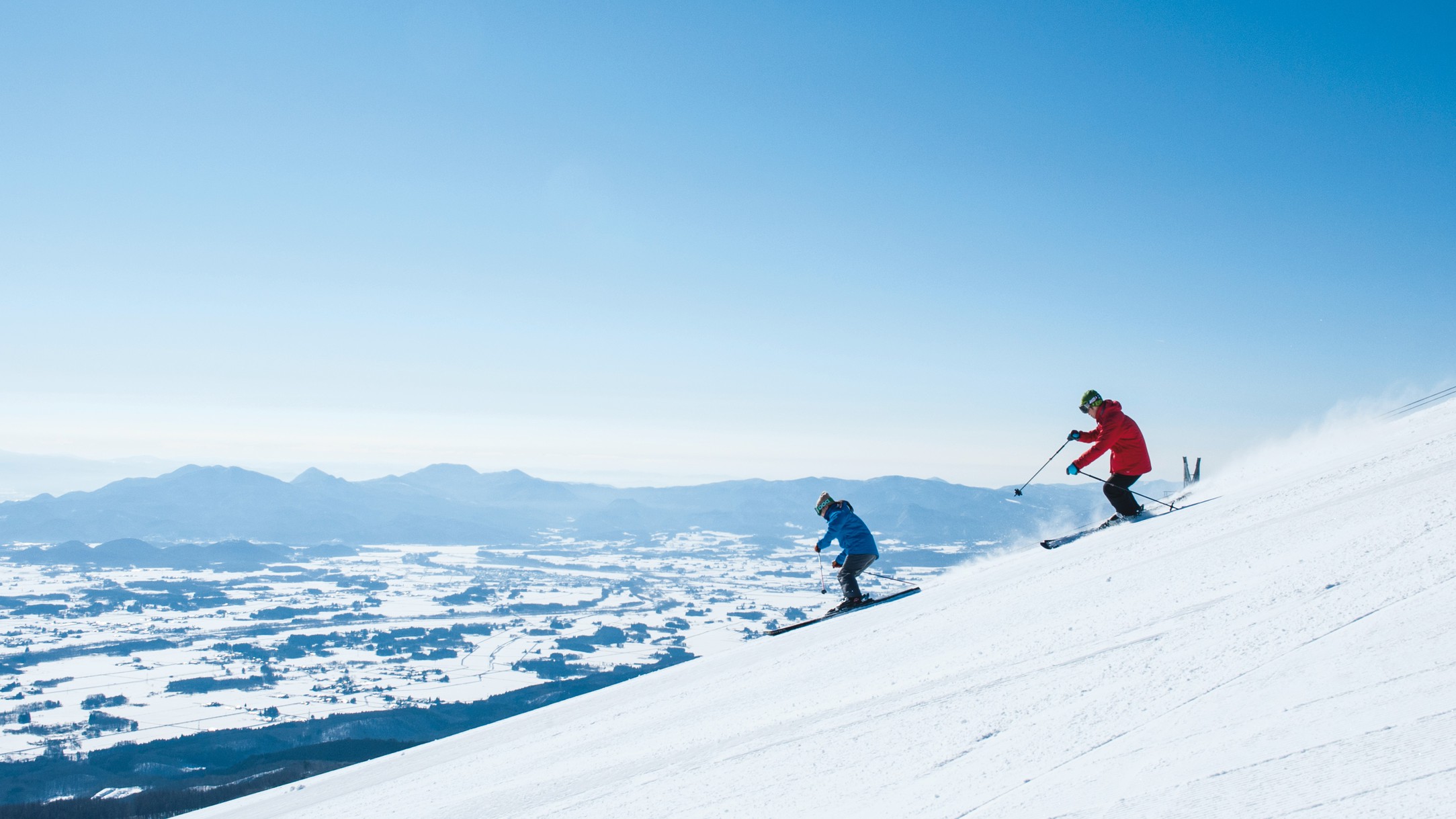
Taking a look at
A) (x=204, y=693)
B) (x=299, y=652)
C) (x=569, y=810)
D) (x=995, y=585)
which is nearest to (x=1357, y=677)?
(x=569, y=810)

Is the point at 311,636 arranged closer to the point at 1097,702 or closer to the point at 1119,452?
the point at 1119,452

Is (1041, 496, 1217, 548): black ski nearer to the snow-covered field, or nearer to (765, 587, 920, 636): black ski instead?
(765, 587, 920, 636): black ski

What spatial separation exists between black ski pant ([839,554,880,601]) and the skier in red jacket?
3.41 meters

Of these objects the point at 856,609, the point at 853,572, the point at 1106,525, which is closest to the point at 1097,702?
the point at 856,609

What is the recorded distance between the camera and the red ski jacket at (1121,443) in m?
11.3

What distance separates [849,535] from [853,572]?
58 cm

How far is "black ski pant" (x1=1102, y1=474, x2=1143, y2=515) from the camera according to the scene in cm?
1120

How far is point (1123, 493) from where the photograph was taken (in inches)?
442

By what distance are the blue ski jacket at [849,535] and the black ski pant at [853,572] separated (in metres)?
0.07

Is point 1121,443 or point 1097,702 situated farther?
point 1121,443

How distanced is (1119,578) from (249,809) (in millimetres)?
10772

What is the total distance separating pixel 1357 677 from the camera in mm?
3344

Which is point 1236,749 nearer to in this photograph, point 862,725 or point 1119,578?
point 862,725

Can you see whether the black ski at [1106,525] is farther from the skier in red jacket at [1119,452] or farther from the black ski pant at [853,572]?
the black ski pant at [853,572]
